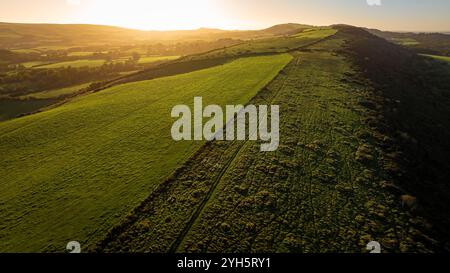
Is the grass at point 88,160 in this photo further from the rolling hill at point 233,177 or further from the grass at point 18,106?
the grass at point 18,106

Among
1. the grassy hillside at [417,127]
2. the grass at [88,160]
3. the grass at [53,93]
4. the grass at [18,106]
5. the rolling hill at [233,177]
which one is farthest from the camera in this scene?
the grass at [53,93]

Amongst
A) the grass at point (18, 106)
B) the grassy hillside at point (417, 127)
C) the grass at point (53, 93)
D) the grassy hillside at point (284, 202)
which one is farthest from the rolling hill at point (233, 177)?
the grass at point (53, 93)

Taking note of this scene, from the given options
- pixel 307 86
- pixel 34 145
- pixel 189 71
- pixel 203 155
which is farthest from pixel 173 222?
pixel 189 71

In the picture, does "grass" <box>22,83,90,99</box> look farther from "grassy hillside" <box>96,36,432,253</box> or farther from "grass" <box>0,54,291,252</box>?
"grassy hillside" <box>96,36,432,253</box>

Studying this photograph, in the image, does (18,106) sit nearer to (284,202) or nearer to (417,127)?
(284,202)

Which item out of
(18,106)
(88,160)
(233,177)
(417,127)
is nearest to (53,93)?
(18,106)

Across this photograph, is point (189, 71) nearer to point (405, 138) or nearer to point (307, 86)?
point (307, 86)

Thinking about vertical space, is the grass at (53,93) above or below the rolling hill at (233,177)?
above
